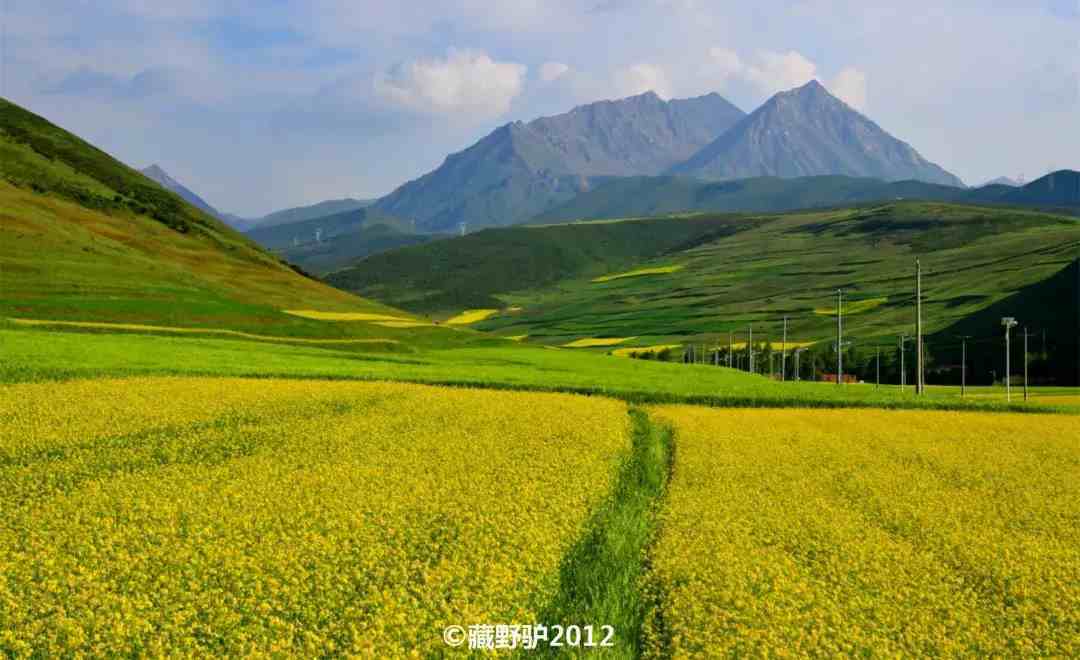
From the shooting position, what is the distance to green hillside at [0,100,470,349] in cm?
7500

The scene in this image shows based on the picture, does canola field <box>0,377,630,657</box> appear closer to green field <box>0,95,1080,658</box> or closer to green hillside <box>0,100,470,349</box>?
green field <box>0,95,1080,658</box>

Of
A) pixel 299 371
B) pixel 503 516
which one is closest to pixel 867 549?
pixel 503 516

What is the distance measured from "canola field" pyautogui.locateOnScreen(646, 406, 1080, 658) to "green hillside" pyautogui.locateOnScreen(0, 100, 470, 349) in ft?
193

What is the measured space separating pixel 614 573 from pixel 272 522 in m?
8.32

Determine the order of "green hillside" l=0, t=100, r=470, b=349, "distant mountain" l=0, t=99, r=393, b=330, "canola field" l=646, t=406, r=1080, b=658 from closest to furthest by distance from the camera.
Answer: "canola field" l=646, t=406, r=1080, b=658
"green hillside" l=0, t=100, r=470, b=349
"distant mountain" l=0, t=99, r=393, b=330

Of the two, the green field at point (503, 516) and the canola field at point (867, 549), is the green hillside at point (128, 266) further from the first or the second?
the canola field at point (867, 549)

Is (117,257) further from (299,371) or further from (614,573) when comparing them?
(614,573)

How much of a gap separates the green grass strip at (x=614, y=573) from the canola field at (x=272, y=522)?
0.46m

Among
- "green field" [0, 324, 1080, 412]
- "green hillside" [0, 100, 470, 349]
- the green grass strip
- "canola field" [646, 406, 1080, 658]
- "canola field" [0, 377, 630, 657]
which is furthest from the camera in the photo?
"green hillside" [0, 100, 470, 349]

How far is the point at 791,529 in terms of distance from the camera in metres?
20.8

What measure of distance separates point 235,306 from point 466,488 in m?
69.3

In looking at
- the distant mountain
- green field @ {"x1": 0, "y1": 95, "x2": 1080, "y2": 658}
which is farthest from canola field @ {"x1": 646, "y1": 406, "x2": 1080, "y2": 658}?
the distant mountain

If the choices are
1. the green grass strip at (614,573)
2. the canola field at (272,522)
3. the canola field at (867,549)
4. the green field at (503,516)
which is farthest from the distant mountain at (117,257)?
the green grass strip at (614,573)

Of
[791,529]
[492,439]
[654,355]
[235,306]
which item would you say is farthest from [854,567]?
[654,355]
